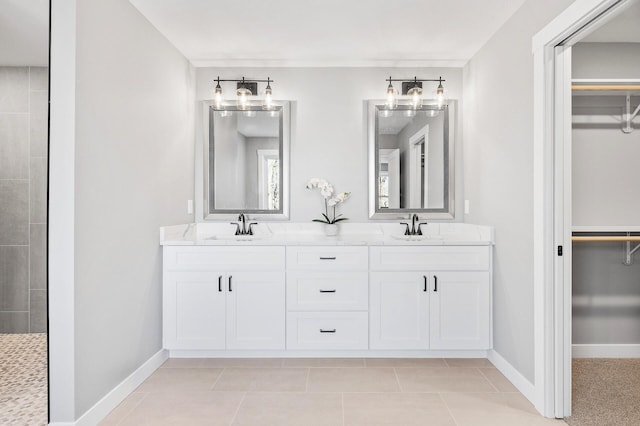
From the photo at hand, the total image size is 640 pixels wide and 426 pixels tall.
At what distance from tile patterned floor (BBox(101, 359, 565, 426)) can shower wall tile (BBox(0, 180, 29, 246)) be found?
65.2 inches

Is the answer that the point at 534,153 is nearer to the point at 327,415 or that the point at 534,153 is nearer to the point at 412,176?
the point at 412,176

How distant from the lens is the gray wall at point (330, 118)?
3.52 meters

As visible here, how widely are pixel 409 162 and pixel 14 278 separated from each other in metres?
3.36

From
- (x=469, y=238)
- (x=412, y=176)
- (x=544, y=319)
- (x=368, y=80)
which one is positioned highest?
(x=368, y=80)

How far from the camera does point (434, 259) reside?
118 inches

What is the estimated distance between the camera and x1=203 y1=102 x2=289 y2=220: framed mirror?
3521 mm

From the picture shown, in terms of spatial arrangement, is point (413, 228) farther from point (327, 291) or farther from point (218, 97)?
point (218, 97)

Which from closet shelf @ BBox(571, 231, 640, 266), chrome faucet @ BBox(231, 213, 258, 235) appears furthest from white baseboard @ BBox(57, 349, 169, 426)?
closet shelf @ BBox(571, 231, 640, 266)

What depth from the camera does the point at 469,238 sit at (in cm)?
333

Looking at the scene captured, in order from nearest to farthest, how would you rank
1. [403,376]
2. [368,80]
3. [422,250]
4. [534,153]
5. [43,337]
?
[534,153], [403,376], [422,250], [43,337], [368,80]

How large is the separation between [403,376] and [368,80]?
93.9 inches

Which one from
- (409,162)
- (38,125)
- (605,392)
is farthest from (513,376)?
(38,125)

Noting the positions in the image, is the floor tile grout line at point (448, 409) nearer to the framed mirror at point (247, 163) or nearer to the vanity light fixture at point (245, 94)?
the framed mirror at point (247, 163)

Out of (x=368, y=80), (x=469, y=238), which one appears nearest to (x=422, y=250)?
(x=469, y=238)
